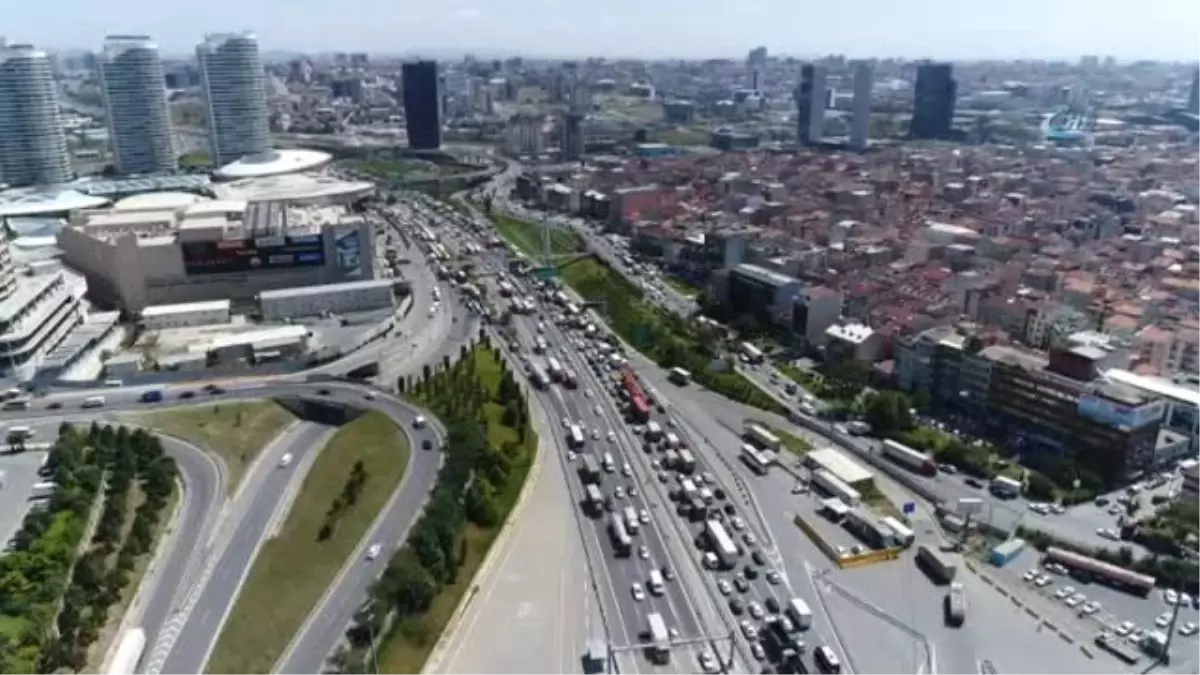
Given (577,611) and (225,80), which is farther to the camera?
(225,80)

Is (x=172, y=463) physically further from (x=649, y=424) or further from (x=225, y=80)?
(x=225, y=80)

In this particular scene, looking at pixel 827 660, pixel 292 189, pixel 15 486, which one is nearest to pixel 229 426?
pixel 15 486

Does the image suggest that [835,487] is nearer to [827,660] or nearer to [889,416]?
[889,416]

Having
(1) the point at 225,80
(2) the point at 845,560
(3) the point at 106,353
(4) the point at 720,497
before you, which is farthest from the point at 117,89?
(2) the point at 845,560

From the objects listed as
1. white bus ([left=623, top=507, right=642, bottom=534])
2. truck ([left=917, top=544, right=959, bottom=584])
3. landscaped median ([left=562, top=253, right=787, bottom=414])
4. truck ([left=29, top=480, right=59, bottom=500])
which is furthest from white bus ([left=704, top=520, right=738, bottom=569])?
truck ([left=29, top=480, right=59, bottom=500])

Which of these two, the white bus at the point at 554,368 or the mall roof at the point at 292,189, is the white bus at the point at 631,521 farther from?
the mall roof at the point at 292,189

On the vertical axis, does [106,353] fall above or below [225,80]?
below
